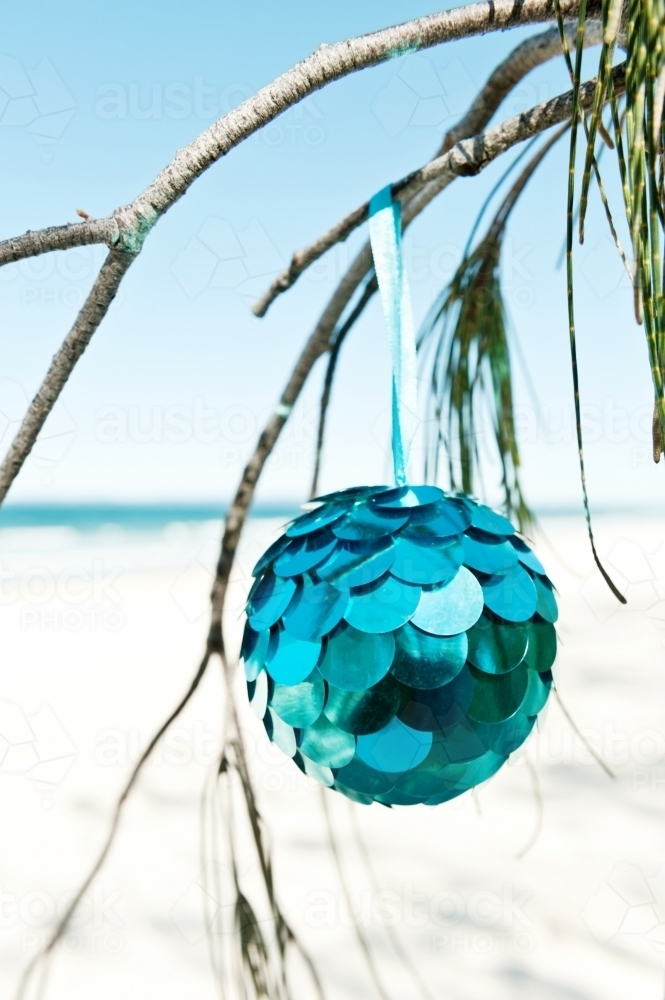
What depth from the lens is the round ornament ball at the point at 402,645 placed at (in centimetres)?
30

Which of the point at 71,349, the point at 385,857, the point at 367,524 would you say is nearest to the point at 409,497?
the point at 367,524

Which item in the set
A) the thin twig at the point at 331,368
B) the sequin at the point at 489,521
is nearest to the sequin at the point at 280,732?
the sequin at the point at 489,521

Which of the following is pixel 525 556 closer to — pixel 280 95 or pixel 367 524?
pixel 367 524

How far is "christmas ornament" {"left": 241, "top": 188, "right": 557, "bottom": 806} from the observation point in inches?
11.7

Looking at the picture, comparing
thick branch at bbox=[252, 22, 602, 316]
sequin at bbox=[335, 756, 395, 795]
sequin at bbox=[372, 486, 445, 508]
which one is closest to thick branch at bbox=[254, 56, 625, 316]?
thick branch at bbox=[252, 22, 602, 316]

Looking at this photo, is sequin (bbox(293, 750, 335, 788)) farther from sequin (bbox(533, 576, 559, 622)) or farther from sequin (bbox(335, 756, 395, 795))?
sequin (bbox(533, 576, 559, 622))

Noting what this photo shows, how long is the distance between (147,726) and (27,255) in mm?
1267

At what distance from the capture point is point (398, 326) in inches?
13.3

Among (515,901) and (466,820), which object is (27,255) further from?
(466,820)

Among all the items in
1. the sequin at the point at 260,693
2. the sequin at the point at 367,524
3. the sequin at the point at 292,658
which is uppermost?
the sequin at the point at 367,524

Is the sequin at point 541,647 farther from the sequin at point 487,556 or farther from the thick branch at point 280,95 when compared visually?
the thick branch at point 280,95

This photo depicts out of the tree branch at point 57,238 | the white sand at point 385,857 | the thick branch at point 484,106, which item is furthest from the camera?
the white sand at point 385,857

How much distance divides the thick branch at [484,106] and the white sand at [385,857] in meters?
0.15

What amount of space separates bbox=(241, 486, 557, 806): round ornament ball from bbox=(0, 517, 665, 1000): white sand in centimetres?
6
